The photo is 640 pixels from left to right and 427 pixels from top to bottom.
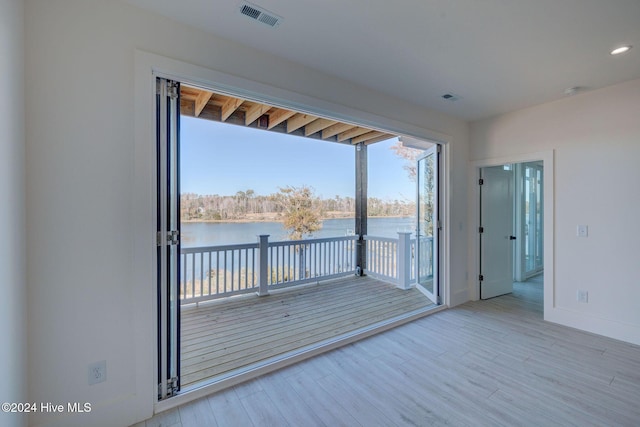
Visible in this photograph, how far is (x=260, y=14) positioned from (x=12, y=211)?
5.80ft

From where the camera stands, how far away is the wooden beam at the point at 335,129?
15.2ft

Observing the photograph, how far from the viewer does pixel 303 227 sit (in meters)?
6.41

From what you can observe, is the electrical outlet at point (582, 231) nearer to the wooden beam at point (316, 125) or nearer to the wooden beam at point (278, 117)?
the wooden beam at point (316, 125)

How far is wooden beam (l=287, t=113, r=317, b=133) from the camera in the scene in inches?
169

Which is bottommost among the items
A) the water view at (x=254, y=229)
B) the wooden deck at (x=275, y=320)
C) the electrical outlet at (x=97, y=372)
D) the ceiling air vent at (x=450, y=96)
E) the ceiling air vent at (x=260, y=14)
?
the wooden deck at (x=275, y=320)

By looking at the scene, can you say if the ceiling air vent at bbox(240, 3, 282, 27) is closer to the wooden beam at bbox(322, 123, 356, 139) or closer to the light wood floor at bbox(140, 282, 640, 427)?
the light wood floor at bbox(140, 282, 640, 427)

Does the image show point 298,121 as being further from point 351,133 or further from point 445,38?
point 445,38

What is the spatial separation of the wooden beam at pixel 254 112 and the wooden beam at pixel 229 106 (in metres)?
0.29

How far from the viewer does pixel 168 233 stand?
187 centimetres

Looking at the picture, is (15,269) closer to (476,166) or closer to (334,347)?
(334,347)

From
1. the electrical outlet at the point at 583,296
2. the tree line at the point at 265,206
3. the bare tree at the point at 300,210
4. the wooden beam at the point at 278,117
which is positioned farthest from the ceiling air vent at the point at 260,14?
the bare tree at the point at 300,210

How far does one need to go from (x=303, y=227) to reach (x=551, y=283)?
14.8 ft

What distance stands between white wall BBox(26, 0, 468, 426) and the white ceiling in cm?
37

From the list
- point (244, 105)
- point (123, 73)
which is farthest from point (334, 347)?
point (244, 105)
